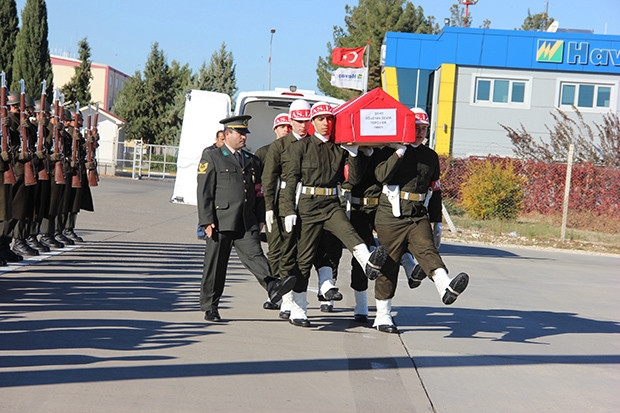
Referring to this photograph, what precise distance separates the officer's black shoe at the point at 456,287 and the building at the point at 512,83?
3196cm

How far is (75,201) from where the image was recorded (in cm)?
1489

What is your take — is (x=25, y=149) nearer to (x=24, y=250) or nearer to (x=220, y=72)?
(x=24, y=250)

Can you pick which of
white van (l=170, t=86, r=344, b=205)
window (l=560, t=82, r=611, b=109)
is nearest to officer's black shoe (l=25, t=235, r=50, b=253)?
white van (l=170, t=86, r=344, b=205)

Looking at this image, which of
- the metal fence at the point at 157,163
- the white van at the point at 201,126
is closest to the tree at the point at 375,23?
the metal fence at the point at 157,163

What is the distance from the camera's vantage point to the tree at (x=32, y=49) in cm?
5372

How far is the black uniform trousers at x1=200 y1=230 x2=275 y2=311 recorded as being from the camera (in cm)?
874

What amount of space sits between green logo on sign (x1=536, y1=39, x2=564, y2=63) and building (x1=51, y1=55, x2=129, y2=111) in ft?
235

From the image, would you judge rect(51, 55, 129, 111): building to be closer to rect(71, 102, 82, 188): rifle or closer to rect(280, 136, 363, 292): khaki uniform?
rect(71, 102, 82, 188): rifle

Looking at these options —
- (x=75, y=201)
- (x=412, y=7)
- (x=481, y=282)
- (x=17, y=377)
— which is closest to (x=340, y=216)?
(x=17, y=377)

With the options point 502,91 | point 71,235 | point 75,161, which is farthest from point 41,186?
point 502,91

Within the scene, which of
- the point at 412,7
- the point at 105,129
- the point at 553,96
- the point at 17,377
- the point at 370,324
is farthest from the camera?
the point at 105,129

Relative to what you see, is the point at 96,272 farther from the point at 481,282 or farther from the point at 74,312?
the point at 481,282

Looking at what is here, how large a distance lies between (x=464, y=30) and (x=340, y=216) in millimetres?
33210

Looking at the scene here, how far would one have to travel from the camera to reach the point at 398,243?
28.6 ft
